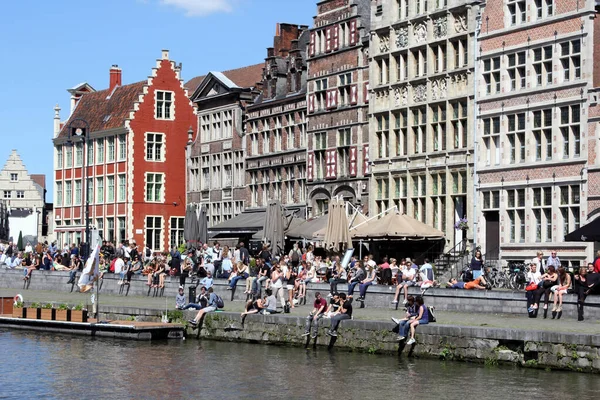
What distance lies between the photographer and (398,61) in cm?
4616

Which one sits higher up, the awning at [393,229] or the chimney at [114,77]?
the chimney at [114,77]

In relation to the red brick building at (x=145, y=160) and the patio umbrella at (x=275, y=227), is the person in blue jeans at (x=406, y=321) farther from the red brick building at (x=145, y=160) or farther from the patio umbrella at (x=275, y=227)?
the red brick building at (x=145, y=160)

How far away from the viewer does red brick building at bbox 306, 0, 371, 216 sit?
4812 centimetres

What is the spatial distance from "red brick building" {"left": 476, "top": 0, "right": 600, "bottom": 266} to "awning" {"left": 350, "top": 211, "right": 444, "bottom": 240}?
9.04ft

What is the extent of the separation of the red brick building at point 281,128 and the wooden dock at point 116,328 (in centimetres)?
1952

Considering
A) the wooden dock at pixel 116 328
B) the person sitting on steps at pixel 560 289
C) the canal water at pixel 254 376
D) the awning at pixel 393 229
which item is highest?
the awning at pixel 393 229

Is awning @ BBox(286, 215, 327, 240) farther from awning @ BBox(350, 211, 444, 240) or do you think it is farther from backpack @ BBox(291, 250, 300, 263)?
backpack @ BBox(291, 250, 300, 263)

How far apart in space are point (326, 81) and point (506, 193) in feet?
37.7

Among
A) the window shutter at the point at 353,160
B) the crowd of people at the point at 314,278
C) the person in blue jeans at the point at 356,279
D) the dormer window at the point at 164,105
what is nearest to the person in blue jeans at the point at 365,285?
the crowd of people at the point at 314,278

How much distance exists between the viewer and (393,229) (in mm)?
39188

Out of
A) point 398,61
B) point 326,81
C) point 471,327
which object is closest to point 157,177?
point 326,81

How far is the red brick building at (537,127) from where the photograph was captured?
37.6 metres

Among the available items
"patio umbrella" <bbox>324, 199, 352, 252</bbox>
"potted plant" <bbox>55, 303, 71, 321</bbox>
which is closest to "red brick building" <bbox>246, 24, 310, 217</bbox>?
"patio umbrella" <bbox>324, 199, 352, 252</bbox>

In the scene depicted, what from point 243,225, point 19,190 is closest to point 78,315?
point 243,225
